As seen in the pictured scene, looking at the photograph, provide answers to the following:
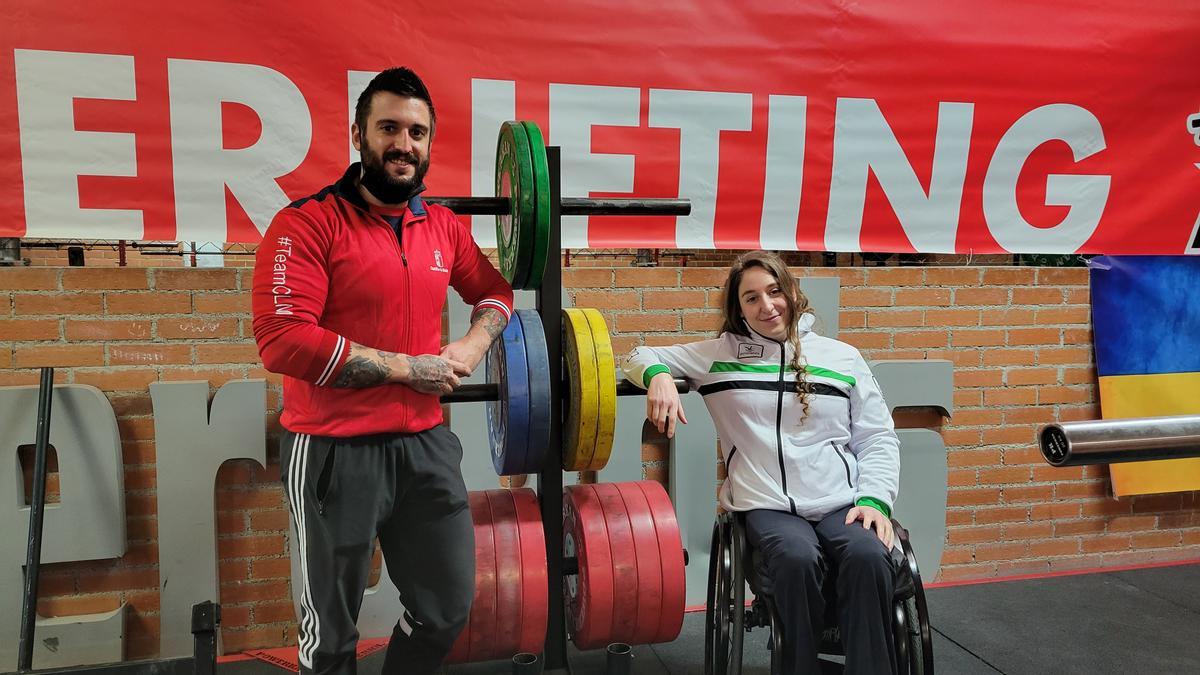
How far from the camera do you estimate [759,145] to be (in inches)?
107

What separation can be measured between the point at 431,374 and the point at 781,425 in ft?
2.96

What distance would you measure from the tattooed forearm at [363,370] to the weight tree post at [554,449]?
0.43 m

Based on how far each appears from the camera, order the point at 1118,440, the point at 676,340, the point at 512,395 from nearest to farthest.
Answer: the point at 1118,440 < the point at 512,395 < the point at 676,340

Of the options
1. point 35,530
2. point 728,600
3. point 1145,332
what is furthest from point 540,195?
point 1145,332

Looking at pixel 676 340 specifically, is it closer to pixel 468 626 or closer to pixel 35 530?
pixel 468 626

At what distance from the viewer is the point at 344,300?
5.31 feet

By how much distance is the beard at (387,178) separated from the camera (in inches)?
64.3

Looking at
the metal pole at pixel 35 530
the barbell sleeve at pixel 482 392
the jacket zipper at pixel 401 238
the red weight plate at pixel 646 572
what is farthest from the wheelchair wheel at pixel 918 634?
the metal pole at pixel 35 530

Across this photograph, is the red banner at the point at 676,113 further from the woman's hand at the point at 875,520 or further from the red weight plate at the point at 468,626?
the woman's hand at the point at 875,520

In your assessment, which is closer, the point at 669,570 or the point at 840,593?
the point at 840,593

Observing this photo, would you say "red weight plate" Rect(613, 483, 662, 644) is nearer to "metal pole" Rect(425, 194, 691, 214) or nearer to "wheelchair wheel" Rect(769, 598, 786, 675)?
"wheelchair wheel" Rect(769, 598, 786, 675)

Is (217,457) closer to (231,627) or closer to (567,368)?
(231,627)

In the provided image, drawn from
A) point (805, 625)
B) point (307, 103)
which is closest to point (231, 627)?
point (307, 103)

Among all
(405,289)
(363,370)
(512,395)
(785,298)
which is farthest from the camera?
(785,298)
